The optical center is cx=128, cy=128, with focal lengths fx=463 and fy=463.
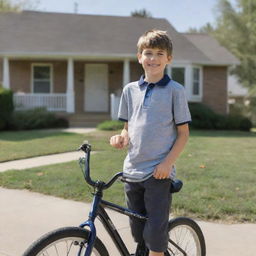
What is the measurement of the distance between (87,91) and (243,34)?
15.8 m

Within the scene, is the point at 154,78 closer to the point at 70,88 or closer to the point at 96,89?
the point at 70,88

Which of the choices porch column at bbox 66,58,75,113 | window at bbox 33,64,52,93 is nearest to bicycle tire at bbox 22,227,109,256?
porch column at bbox 66,58,75,113

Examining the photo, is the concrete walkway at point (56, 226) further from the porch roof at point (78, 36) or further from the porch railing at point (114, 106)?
the porch roof at point (78, 36)

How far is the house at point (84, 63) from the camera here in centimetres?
2094

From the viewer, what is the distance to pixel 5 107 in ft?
55.0

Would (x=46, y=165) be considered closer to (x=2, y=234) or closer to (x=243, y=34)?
(x=2, y=234)

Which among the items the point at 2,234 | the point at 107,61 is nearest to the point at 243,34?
the point at 107,61

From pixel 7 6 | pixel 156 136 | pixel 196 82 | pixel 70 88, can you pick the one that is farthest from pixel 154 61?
pixel 7 6

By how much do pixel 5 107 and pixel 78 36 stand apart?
22.9ft

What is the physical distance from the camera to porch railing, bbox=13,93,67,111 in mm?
20234

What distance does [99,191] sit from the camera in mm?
2869

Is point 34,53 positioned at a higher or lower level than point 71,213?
higher

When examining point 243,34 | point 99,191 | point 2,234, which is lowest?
point 2,234

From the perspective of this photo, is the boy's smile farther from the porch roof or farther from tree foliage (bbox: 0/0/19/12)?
tree foliage (bbox: 0/0/19/12)
